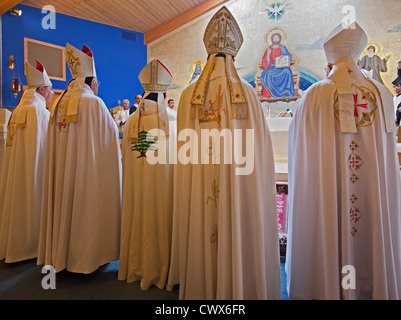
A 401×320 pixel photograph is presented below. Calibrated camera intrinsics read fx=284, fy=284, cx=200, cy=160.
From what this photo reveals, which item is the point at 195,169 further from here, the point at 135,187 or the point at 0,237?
the point at 0,237

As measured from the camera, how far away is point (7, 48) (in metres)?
7.62

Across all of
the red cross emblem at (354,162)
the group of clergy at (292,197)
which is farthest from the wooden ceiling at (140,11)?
the red cross emblem at (354,162)

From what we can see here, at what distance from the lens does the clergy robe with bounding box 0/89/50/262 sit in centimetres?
325

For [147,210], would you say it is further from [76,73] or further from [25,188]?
[25,188]

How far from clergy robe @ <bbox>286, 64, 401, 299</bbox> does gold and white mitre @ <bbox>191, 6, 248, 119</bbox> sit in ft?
1.85

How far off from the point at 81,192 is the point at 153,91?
1.20 m

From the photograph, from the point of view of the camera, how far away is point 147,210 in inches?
103

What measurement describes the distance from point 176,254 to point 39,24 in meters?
8.74

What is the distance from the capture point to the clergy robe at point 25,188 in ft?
10.7

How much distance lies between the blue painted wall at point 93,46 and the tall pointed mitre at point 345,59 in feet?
27.1

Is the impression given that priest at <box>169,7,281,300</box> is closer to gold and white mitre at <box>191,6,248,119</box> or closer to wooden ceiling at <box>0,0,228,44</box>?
gold and white mitre at <box>191,6,248,119</box>

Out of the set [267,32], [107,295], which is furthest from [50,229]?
[267,32]

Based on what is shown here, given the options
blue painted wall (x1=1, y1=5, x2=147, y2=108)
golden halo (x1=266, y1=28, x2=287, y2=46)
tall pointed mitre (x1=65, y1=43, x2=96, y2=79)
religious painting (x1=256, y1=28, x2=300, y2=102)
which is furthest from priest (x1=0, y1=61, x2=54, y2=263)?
golden halo (x1=266, y1=28, x2=287, y2=46)

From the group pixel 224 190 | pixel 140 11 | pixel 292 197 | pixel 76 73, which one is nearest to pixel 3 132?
pixel 76 73
